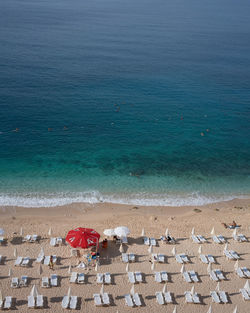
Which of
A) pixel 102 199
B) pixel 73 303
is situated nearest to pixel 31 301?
pixel 73 303

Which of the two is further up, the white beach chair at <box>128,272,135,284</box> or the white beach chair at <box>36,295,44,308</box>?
the white beach chair at <box>128,272,135,284</box>

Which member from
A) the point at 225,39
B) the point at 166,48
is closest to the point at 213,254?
the point at 166,48

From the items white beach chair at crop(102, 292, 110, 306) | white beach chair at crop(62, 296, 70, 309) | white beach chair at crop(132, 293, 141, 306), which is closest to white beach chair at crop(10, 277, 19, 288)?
white beach chair at crop(62, 296, 70, 309)

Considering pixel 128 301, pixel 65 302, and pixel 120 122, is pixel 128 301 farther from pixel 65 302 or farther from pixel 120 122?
pixel 120 122

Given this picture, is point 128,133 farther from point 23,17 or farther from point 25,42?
point 23,17

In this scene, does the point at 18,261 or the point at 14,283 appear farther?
the point at 18,261

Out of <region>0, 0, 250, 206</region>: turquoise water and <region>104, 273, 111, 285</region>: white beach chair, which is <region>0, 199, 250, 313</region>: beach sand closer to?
<region>104, 273, 111, 285</region>: white beach chair

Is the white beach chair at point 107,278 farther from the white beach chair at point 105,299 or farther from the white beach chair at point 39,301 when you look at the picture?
the white beach chair at point 39,301

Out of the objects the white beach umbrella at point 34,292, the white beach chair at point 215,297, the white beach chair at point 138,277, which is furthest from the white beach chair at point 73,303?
the white beach chair at point 215,297
